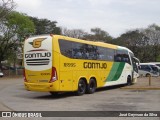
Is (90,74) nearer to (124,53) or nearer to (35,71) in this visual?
(35,71)

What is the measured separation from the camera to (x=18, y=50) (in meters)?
68.8

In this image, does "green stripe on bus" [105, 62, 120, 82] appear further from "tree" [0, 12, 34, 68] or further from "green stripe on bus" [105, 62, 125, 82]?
"tree" [0, 12, 34, 68]

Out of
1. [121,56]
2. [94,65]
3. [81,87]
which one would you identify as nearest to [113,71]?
[121,56]

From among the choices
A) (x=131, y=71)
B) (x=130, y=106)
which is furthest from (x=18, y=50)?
(x=130, y=106)

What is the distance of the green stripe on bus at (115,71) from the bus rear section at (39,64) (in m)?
6.84

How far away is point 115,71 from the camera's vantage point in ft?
88.5

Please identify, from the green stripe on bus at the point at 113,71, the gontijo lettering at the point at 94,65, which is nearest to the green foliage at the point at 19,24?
the green stripe on bus at the point at 113,71

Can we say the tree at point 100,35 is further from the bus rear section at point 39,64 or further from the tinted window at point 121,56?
the bus rear section at point 39,64

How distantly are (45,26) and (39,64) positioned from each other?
2719 inches

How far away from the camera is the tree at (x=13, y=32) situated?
65.4 m

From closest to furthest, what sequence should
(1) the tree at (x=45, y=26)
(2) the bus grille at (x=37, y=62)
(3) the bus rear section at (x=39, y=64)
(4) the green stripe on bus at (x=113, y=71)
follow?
(3) the bus rear section at (x=39, y=64)
(2) the bus grille at (x=37, y=62)
(4) the green stripe on bus at (x=113, y=71)
(1) the tree at (x=45, y=26)

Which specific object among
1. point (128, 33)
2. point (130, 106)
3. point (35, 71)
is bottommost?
point (130, 106)

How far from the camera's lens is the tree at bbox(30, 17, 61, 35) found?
85562 mm

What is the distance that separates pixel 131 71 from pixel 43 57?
40.3 ft
